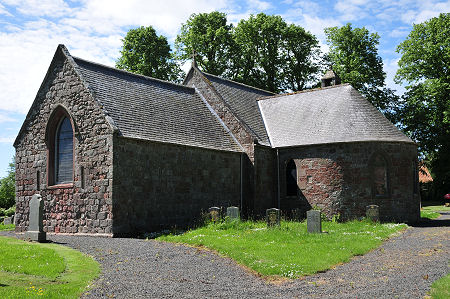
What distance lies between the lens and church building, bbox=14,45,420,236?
1880 centimetres

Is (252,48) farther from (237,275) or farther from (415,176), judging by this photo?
(237,275)

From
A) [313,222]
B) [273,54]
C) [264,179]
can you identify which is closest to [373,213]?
[313,222]

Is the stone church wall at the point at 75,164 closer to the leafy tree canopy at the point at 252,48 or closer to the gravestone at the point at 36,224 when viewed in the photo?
the gravestone at the point at 36,224

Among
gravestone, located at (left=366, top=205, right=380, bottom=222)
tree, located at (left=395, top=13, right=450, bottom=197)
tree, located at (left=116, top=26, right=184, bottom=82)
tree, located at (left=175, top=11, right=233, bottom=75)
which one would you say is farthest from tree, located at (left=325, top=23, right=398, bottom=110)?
gravestone, located at (left=366, top=205, right=380, bottom=222)

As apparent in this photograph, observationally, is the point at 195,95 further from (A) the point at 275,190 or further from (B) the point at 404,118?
(B) the point at 404,118

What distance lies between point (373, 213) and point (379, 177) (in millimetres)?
2558

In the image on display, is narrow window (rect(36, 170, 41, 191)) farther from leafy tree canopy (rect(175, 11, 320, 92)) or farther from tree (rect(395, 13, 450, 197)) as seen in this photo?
tree (rect(395, 13, 450, 197))

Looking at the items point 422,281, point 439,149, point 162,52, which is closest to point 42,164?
point 422,281

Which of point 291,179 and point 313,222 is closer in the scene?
point 313,222

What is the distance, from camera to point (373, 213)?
2152cm

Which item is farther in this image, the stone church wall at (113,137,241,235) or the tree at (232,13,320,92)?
the tree at (232,13,320,92)

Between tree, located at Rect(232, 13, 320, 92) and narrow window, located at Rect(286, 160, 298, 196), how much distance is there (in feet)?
73.3

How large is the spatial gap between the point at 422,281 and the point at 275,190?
53.5ft

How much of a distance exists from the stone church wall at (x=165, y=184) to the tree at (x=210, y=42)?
2393 centimetres
